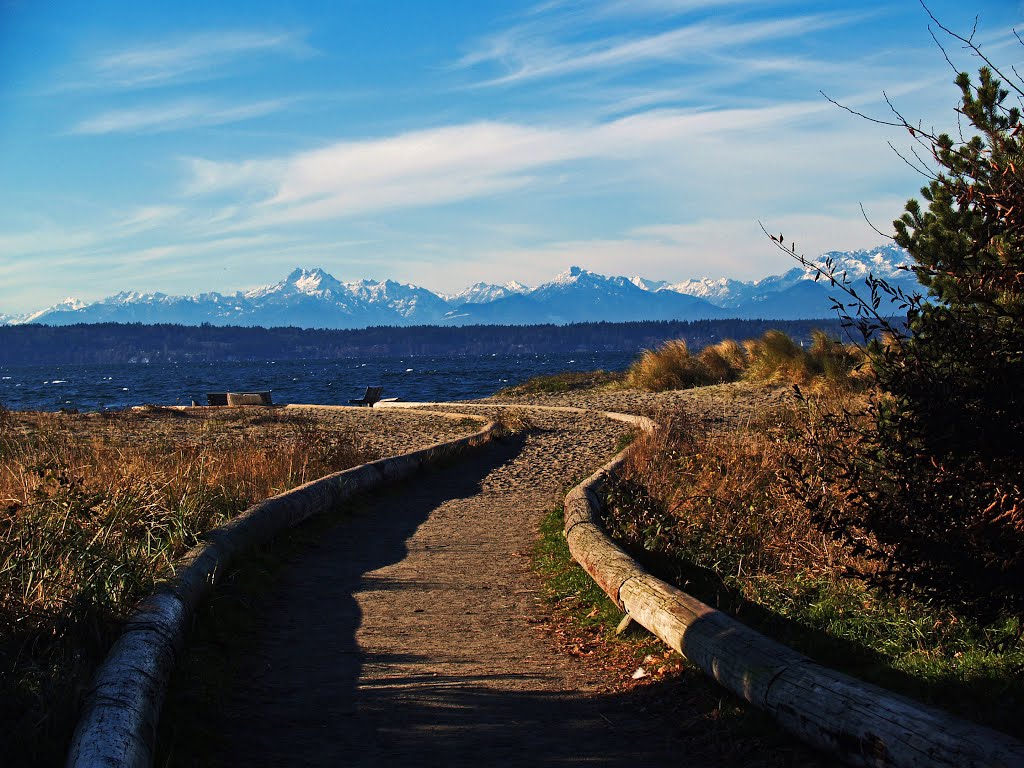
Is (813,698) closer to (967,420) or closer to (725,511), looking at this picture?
(967,420)

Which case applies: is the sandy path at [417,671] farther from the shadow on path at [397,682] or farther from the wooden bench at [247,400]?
the wooden bench at [247,400]

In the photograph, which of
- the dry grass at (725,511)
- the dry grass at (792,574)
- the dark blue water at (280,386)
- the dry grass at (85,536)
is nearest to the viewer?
the dry grass at (85,536)

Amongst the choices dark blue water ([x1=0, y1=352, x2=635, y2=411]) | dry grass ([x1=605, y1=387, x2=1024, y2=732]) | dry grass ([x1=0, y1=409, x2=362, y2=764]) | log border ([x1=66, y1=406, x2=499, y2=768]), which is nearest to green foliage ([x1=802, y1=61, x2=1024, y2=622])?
dry grass ([x1=605, y1=387, x2=1024, y2=732])

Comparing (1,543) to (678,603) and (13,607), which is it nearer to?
(13,607)

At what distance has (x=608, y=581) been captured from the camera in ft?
21.3

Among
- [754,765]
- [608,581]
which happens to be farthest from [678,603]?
[754,765]

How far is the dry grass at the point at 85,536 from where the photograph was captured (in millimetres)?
4027

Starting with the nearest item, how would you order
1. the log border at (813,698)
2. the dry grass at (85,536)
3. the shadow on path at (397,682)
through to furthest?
the log border at (813,698), the dry grass at (85,536), the shadow on path at (397,682)

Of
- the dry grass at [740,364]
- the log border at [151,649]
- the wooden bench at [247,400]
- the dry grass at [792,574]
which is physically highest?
the dry grass at [740,364]

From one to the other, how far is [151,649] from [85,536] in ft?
6.49

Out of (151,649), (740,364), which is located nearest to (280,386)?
(740,364)

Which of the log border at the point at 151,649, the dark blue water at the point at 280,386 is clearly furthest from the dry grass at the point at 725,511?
the dark blue water at the point at 280,386

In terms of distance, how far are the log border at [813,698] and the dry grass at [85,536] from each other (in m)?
2.93

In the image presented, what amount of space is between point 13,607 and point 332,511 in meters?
5.26
